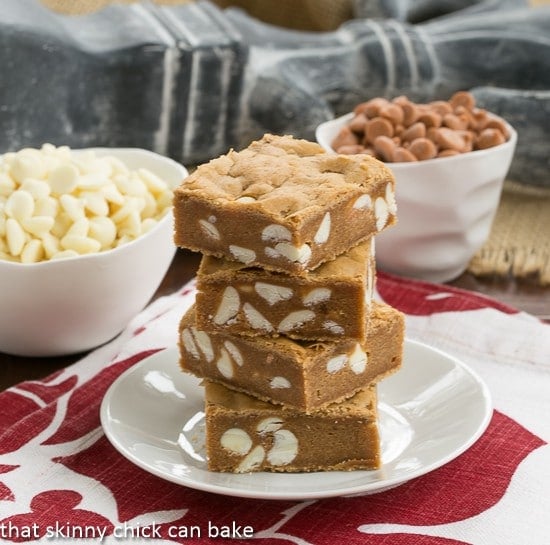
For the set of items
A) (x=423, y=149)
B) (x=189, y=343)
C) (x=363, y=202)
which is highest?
(x=363, y=202)

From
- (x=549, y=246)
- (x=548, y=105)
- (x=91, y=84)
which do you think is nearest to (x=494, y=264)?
(x=549, y=246)

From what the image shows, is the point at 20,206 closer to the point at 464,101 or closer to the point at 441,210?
the point at 441,210

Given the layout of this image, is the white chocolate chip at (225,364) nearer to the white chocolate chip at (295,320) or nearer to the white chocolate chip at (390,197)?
the white chocolate chip at (295,320)

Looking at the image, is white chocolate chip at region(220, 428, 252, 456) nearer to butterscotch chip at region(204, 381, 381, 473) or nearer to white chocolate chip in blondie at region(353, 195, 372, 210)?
butterscotch chip at region(204, 381, 381, 473)

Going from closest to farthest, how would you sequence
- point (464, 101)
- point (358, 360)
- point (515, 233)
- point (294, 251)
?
point (294, 251) → point (358, 360) → point (464, 101) → point (515, 233)

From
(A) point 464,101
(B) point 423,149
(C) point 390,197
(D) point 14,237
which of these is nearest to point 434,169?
(B) point 423,149

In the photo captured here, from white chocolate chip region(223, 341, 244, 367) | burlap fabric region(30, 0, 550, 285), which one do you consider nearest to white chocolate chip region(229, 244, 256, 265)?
white chocolate chip region(223, 341, 244, 367)

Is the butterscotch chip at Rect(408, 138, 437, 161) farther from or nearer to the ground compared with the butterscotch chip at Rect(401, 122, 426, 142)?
nearer to the ground

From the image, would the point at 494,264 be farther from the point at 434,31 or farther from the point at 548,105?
the point at 434,31
